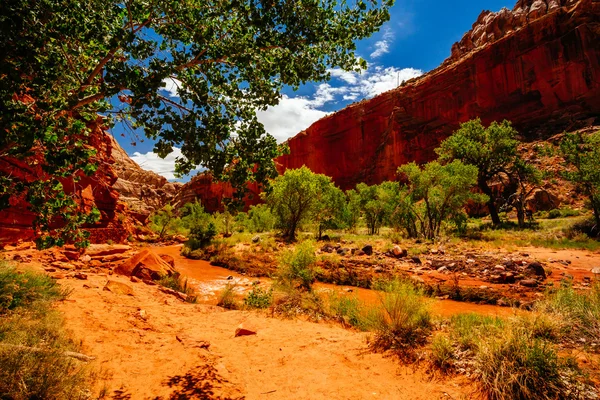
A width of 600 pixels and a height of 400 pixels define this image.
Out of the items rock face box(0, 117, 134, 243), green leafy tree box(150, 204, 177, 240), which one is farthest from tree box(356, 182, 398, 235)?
green leafy tree box(150, 204, 177, 240)

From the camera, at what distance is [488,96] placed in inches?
2041

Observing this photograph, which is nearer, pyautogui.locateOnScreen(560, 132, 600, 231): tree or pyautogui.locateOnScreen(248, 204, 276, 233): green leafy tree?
pyautogui.locateOnScreen(560, 132, 600, 231): tree

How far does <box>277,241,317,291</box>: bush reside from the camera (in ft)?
33.7

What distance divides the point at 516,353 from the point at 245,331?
4.82 m

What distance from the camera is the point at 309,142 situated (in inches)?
3290

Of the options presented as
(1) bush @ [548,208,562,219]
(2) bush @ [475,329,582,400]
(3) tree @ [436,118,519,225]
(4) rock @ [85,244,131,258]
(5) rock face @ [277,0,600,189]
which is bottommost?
(2) bush @ [475,329,582,400]

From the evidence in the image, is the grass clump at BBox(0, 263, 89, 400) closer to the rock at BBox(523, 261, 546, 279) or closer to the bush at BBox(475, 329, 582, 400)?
the bush at BBox(475, 329, 582, 400)

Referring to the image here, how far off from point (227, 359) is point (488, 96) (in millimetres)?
62176

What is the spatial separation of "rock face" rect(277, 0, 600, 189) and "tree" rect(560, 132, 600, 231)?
2659cm

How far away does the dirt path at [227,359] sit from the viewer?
160 inches

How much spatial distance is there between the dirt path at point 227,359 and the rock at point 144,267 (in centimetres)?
327

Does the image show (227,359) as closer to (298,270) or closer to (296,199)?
(298,270)

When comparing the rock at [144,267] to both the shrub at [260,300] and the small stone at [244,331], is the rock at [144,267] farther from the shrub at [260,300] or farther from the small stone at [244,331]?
the small stone at [244,331]

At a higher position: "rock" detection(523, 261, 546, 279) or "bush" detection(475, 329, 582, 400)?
"bush" detection(475, 329, 582, 400)
